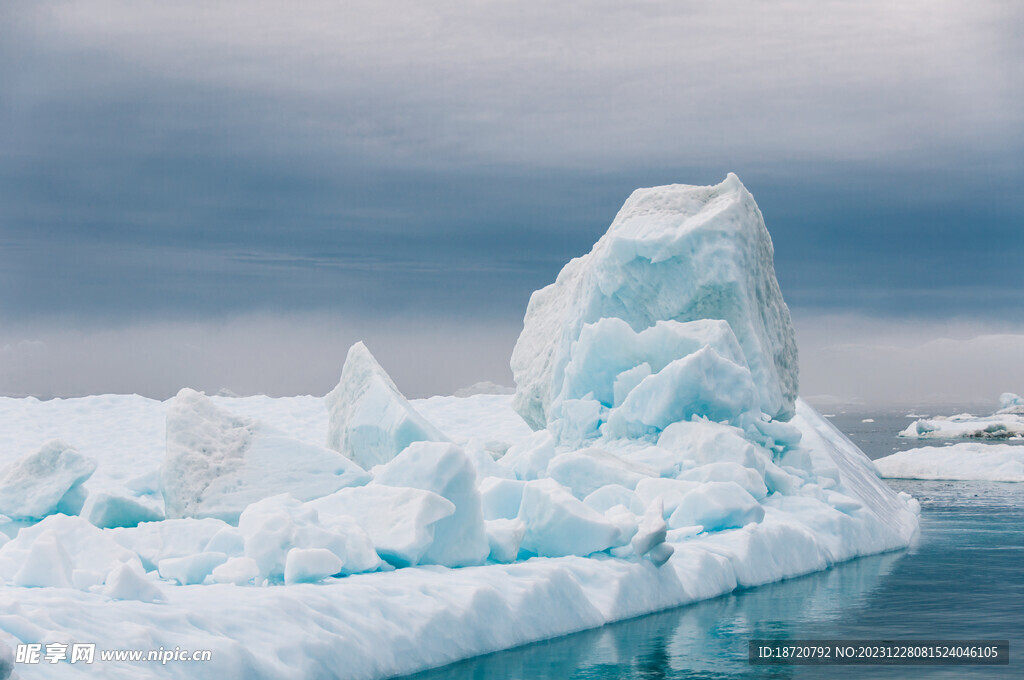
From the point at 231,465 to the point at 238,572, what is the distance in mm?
4089

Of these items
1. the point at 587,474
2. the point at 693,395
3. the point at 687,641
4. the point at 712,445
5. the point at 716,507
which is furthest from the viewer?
the point at 693,395

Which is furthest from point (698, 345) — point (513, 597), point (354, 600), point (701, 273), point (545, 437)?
point (354, 600)

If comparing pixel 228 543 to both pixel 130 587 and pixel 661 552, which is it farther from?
pixel 661 552

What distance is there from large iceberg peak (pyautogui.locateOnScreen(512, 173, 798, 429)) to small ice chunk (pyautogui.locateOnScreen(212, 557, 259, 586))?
9461mm

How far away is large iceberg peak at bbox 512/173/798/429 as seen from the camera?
17781mm

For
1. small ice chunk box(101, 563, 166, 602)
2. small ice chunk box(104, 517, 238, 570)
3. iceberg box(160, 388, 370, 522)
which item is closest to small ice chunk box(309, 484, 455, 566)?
small ice chunk box(104, 517, 238, 570)

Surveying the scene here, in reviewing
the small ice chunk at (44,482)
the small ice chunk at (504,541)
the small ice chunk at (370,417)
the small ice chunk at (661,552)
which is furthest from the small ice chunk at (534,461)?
the small ice chunk at (44,482)

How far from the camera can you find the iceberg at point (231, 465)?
13.1 metres

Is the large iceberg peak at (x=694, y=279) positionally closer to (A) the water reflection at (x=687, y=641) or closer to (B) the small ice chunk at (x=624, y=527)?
(A) the water reflection at (x=687, y=641)

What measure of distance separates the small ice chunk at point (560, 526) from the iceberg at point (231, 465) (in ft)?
9.29

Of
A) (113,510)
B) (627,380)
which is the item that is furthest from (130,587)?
(627,380)

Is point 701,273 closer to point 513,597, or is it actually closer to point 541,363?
point 541,363

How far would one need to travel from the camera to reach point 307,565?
365 inches

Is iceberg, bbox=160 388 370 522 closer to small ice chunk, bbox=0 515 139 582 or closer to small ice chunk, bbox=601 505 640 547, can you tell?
small ice chunk, bbox=0 515 139 582
